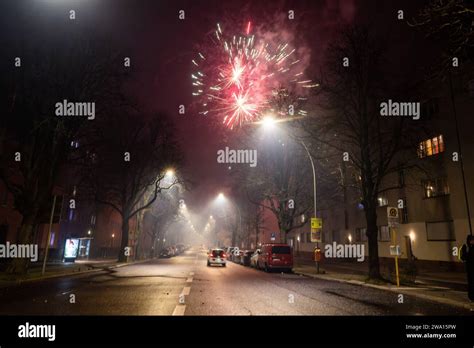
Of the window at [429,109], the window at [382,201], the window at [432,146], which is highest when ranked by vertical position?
the window at [429,109]

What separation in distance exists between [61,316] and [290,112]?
18112 millimetres

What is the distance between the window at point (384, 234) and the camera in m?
32.3

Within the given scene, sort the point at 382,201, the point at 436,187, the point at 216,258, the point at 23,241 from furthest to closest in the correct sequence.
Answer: the point at 382,201 < the point at 216,258 < the point at 436,187 < the point at 23,241

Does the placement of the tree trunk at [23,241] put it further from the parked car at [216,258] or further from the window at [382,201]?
the window at [382,201]

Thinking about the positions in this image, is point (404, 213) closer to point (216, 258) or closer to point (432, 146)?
point (432, 146)

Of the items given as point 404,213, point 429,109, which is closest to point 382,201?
point 404,213

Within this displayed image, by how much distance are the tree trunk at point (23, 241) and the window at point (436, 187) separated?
92.9ft

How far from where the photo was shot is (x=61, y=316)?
6.99 m

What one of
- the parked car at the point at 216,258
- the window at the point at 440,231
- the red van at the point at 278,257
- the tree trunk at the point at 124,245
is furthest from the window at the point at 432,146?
the tree trunk at the point at 124,245

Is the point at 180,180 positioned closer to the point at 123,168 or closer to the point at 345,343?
the point at 123,168

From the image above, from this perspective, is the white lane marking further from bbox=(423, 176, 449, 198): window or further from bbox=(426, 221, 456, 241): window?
bbox=(423, 176, 449, 198): window

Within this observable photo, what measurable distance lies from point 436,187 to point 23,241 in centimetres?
2890

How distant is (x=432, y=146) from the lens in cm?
2761

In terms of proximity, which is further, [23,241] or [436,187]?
[436,187]
